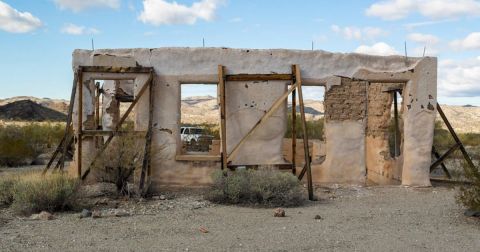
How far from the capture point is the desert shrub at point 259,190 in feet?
32.0

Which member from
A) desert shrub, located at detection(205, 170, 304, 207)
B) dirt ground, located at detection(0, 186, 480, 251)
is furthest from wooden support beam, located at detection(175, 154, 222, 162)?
desert shrub, located at detection(205, 170, 304, 207)

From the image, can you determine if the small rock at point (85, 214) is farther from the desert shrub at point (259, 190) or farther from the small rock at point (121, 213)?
the desert shrub at point (259, 190)

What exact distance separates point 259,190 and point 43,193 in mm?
3648

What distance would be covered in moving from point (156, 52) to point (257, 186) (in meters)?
3.96

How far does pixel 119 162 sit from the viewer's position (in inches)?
412

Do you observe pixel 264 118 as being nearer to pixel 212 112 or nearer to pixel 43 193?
pixel 43 193

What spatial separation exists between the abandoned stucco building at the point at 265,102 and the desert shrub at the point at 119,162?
89 cm

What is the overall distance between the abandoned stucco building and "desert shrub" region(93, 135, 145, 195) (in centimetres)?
89

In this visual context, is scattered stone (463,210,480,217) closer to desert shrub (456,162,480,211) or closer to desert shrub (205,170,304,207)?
desert shrub (456,162,480,211)

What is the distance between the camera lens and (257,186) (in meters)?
9.84

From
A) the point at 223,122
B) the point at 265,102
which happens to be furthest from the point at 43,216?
the point at 265,102


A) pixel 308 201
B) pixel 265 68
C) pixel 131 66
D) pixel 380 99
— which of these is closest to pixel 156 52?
pixel 131 66

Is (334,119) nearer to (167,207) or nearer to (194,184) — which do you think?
(194,184)

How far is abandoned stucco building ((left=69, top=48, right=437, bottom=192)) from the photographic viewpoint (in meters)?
11.7
